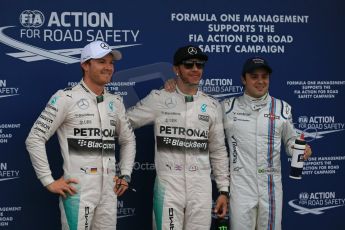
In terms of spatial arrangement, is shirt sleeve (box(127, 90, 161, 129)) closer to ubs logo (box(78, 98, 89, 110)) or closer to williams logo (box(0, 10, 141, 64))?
ubs logo (box(78, 98, 89, 110))

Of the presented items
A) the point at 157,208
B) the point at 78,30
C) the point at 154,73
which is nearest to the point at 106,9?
the point at 78,30

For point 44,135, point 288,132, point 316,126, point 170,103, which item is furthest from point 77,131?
point 316,126

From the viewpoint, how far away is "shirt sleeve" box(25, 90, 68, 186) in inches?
129

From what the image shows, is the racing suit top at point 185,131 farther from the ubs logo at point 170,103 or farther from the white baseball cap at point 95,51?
the white baseball cap at point 95,51

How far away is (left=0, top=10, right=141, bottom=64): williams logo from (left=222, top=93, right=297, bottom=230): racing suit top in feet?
3.65

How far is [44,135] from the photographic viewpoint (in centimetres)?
330

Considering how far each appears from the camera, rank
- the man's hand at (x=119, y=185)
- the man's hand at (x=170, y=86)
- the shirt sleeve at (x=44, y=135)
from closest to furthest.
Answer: the shirt sleeve at (x=44, y=135)
the man's hand at (x=119, y=185)
the man's hand at (x=170, y=86)

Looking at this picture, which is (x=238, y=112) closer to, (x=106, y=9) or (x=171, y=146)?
(x=171, y=146)

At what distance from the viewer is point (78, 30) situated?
4055 mm

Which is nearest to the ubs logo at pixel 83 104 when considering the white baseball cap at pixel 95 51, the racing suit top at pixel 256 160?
the white baseball cap at pixel 95 51

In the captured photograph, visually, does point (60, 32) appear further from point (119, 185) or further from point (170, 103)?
point (119, 185)

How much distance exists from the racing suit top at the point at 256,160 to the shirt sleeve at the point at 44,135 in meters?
1.21

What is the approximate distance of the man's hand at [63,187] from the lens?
10.8 feet

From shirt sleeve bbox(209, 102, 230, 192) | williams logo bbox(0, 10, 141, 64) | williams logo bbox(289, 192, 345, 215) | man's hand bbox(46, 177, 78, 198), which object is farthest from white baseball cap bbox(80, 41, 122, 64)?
williams logo bbox(289, 192, 345, 215)
